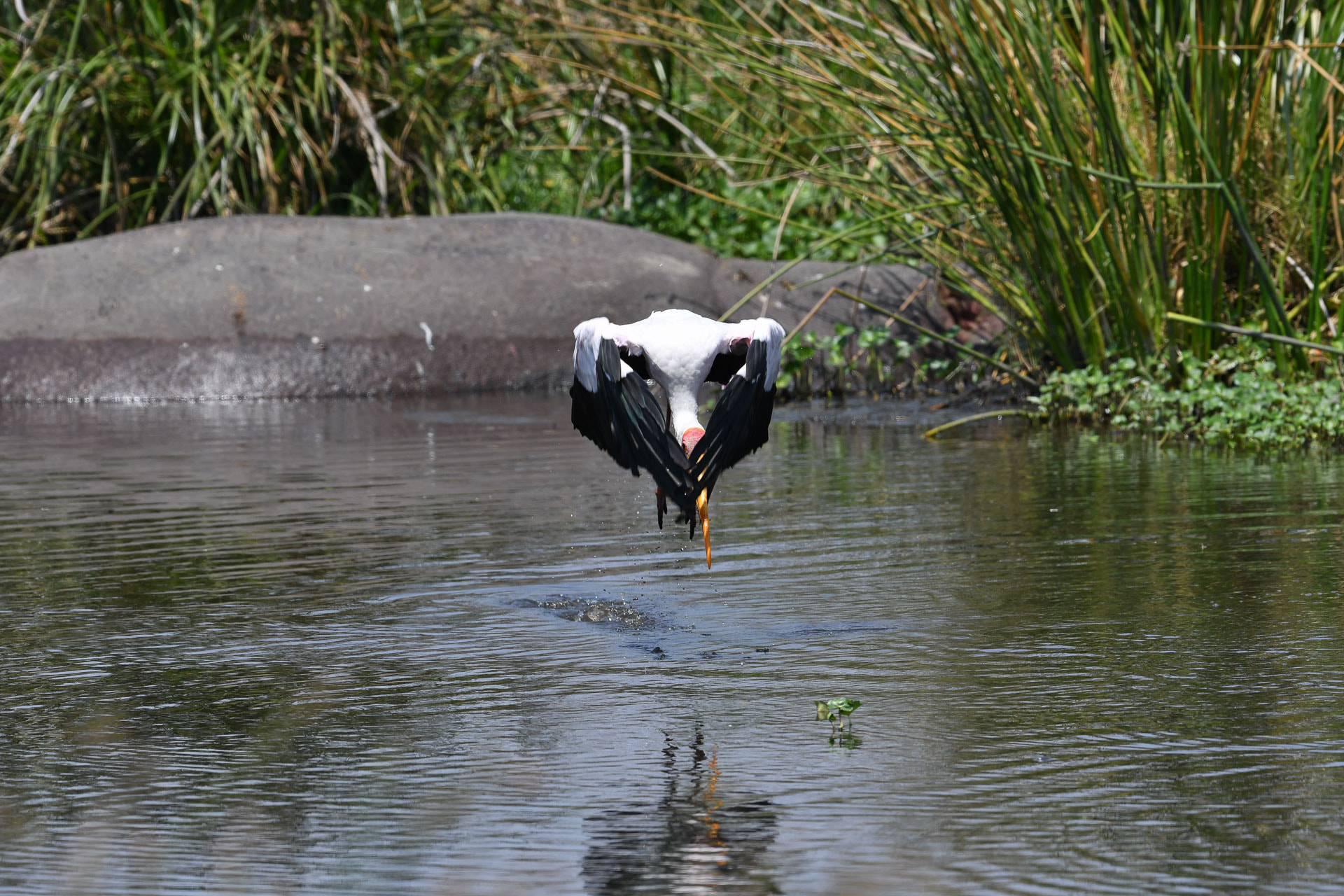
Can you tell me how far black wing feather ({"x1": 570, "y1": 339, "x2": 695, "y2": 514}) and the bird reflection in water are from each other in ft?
4.58

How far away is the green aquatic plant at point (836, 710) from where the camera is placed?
128 inches

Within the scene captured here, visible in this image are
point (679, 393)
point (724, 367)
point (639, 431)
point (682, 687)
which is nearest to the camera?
point (682, 687)

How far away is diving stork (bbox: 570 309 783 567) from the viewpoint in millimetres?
4379

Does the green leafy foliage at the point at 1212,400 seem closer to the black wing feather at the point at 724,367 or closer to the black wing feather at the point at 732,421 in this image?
the black wing feather at the point at 724,367

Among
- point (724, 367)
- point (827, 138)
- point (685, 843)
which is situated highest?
point (827, 138)

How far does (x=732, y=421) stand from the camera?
445 centimetres

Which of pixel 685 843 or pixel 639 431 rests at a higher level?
pixel 639 431

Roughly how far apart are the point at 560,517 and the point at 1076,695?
288cm

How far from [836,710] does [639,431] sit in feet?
4.18

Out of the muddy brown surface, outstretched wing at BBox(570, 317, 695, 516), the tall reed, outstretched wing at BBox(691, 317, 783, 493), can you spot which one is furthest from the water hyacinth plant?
outstretched wing at BBox(570, 317, 695, 516)

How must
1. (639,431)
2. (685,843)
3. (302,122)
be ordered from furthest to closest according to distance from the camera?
(302,122) → (639,431) → (685,843)

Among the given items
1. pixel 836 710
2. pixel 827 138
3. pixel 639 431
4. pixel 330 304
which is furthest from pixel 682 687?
pixel 330 304

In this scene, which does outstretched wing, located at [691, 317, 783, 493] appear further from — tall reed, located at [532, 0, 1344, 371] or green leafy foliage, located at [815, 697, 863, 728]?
tall reed, located at [532, 0, 1344, 371]

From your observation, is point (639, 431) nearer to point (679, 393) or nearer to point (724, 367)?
point (679, 393)
